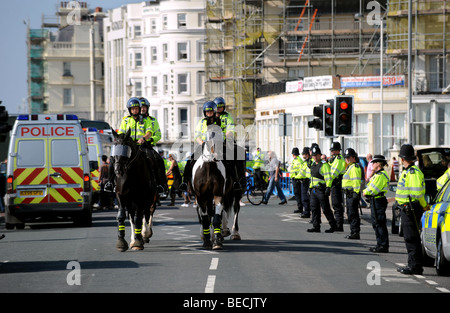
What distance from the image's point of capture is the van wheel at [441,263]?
14.0 metres

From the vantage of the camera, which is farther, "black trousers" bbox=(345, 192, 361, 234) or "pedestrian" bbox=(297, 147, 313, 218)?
"pedestrian" bbox=(297, 147, 313, 218)

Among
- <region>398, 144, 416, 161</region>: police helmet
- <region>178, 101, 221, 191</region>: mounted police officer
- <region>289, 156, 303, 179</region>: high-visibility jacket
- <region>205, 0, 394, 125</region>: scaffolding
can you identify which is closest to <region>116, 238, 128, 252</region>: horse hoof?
<region>178, 101, 221, 191</region>: mounted police officer

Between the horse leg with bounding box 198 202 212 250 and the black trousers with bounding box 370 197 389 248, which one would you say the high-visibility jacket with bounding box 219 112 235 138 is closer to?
Answer: the horse leg with bounding box 198 202 212 250

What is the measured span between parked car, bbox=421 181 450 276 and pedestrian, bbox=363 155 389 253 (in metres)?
2.59

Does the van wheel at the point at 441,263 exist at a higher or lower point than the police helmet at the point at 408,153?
lower

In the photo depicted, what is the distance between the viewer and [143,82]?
325 feet

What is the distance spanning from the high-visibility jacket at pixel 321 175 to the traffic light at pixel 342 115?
3.23 meters

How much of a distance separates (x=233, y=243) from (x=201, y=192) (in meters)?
1.94

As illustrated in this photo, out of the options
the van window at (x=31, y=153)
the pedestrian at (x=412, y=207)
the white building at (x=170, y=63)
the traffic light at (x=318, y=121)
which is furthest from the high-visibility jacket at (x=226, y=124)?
the white building at (x=170, y=63)

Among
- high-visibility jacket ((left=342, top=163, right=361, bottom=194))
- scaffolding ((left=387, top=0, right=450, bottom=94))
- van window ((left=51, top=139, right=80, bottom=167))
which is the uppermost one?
scaffolding ((left=387, top=0, right=450, bottom=94))

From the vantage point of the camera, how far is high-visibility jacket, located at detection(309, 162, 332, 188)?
22.5 m

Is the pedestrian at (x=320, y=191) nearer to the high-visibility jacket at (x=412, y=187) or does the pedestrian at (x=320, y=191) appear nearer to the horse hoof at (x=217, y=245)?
the horse hoof at (x=217, y=245)

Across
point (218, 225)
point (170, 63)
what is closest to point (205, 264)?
point (218, 225)
